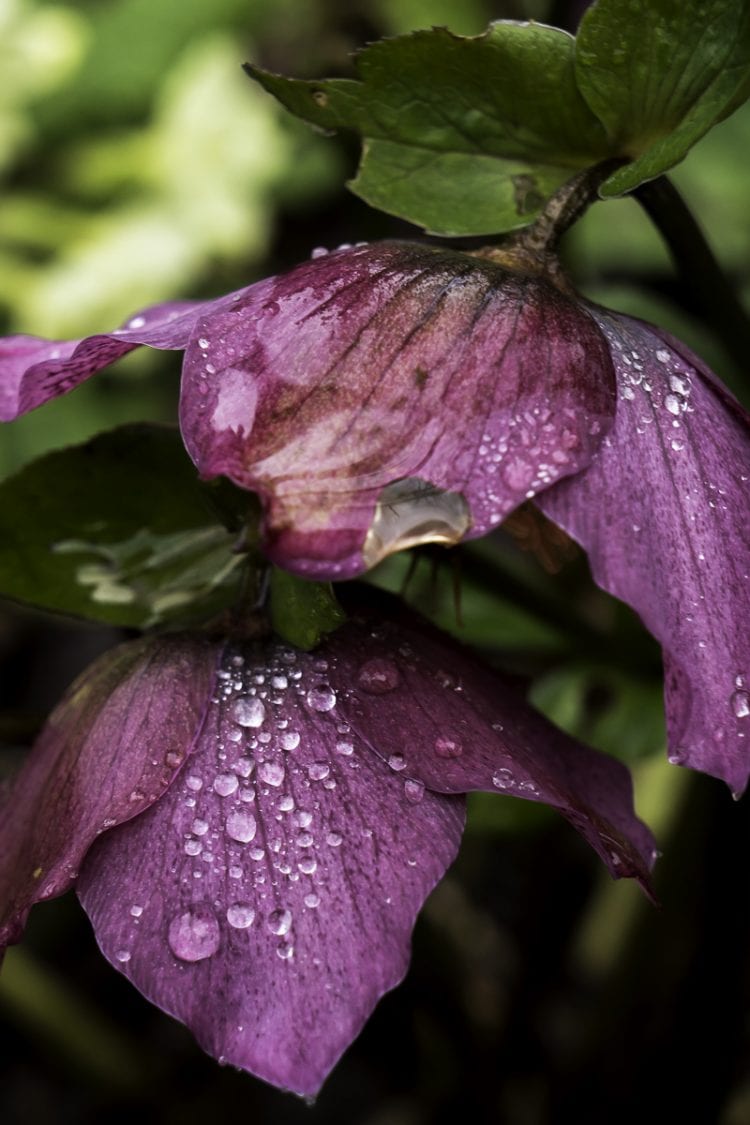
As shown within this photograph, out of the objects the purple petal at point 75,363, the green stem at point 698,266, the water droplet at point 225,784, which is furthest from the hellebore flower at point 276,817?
the green stem at point 698,266

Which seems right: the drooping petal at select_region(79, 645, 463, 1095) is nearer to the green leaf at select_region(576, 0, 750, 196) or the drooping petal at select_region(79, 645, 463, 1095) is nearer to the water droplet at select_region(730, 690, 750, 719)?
the water droplet at select_region(730, 690, 750, 719)

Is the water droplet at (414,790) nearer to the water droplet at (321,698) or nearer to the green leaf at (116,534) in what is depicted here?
the water droplet at (321,698)

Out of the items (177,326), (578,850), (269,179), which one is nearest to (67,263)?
(269,179)

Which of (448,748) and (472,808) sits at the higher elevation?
(448,748)

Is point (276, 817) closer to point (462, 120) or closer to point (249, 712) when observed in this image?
point (249, 712)

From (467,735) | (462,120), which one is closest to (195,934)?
(467,735)

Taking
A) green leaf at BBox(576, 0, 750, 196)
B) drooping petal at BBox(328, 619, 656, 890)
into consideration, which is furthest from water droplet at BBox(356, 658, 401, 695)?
green leaf at BBox(576, 0, 750, 196)
